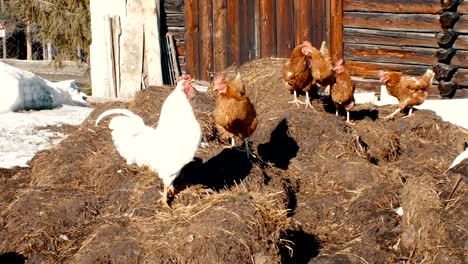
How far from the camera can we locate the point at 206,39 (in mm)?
15836

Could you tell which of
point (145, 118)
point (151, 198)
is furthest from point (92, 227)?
point (145, 118)

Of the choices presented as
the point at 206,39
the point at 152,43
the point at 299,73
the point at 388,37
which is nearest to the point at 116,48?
the point at 152,43

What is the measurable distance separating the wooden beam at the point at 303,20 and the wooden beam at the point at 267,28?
0.48 meters

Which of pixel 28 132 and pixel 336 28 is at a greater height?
pixel 336 28

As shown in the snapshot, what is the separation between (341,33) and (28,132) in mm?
5526

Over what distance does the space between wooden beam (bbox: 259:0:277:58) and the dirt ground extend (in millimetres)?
3054

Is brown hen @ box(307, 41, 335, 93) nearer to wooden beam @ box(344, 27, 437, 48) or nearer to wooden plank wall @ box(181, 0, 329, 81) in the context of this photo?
wooden beam @ box(344, 27, 437, 48)

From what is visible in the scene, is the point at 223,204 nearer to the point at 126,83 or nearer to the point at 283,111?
the point at 283,111

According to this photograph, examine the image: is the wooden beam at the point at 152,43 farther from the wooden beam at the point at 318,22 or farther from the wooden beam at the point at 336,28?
the wooden beam at the point at 336,28

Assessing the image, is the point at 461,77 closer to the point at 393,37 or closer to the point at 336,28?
the point at 393,37

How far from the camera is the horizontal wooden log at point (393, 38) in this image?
1354cm

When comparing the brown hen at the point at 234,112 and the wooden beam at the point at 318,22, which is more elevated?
the wooden beam at the point at 318,22

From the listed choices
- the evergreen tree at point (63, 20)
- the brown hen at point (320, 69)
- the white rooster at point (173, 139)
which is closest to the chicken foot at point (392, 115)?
the brown hen at point (320, 69)

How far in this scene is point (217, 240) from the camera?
7.50 m
